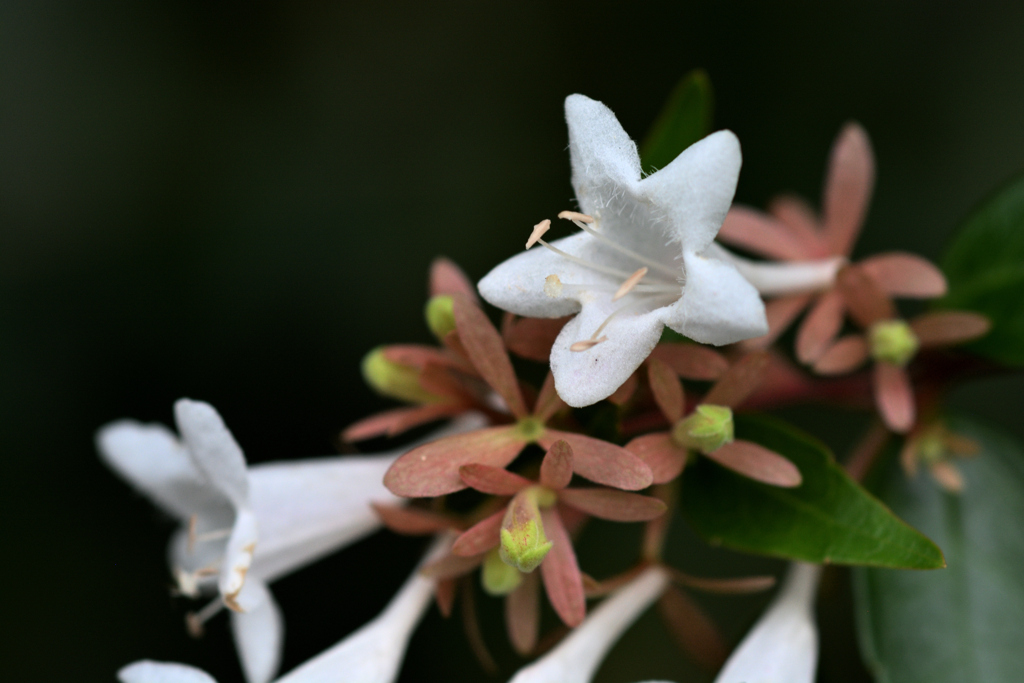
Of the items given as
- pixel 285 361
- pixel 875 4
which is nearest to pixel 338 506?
pixel 285 361

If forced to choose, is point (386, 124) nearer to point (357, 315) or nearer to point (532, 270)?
point (357, 315)

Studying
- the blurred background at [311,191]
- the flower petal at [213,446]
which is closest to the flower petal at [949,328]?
the flower petal at [213,446]

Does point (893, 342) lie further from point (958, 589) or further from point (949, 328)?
point (958, 589)

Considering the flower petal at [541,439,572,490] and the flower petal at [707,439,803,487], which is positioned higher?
the flower petal at [541,439,572,490]

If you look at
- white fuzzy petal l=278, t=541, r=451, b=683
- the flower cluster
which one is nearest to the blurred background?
the flower cluster

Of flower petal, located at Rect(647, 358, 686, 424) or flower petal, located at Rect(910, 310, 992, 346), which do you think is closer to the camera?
flower petal, located at Rect(647, 358, 686, 424)

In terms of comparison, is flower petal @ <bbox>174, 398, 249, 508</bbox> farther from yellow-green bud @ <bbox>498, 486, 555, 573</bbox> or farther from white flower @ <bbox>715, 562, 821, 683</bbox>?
white flower @ <bbox>715, 562, 821, 683</bbox>

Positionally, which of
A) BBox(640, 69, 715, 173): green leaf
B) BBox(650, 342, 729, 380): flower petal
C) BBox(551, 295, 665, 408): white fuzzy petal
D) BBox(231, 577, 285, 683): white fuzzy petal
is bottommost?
BBox(231, 577, 285, 683): white fuzzy petal

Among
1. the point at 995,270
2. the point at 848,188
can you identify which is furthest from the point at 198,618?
the point at 995,270
